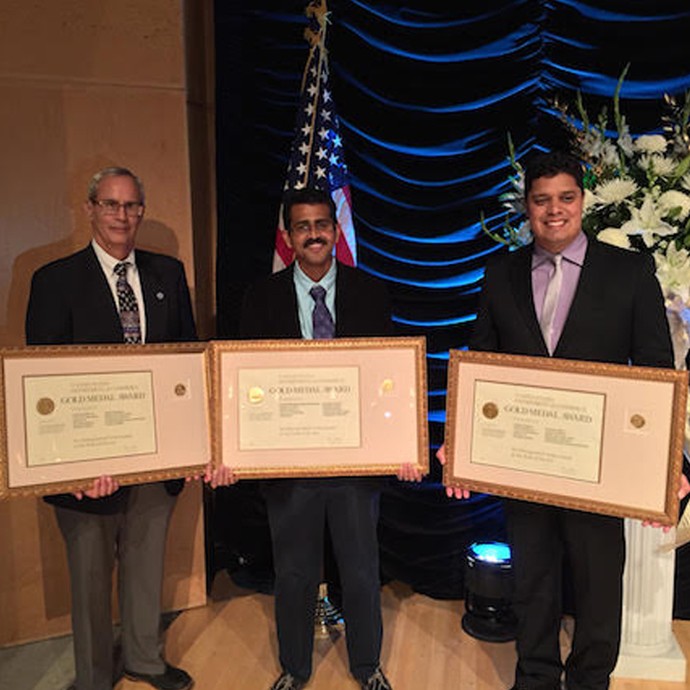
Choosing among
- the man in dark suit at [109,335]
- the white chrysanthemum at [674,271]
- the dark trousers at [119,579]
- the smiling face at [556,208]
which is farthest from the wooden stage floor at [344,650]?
the smiling face at [556,208]

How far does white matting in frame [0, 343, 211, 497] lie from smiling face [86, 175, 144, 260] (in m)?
0.36

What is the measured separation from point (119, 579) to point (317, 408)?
0.98 meters

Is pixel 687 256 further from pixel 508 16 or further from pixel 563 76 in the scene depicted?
pixel 508 16

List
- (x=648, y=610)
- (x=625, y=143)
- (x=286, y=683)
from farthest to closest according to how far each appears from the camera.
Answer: (x=648, y=610) < (x=286, y=683) < (x=625, y=143)

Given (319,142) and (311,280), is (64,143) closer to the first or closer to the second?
(319,142)

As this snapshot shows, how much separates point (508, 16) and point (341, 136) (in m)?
0.83

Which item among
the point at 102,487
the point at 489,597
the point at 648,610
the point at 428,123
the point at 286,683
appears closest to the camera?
the point at 102,487

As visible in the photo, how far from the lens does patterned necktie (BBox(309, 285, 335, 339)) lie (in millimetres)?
2457

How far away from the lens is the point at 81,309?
2340 millimetres

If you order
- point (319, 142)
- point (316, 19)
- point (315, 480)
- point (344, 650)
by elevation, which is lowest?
point (344, 650)

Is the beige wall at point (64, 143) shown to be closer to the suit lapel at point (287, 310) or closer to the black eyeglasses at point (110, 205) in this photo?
the black eyeglasses at point (110, 205)

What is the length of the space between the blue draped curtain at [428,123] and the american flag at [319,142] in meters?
0.15

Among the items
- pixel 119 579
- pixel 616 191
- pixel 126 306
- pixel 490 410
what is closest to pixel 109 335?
pixel 126 306

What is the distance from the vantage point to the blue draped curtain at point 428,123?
3.04 m
